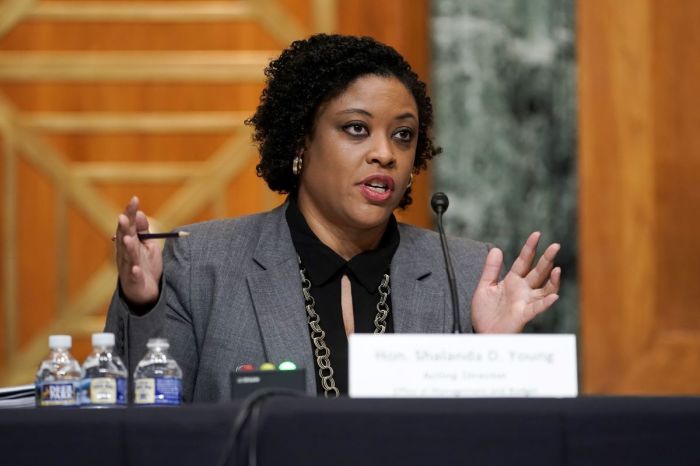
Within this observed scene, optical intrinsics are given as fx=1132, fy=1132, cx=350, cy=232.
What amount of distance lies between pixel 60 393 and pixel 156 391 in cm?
15

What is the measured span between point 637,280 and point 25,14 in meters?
2.40

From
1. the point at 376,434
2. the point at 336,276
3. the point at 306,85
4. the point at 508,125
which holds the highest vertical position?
the point at 508,125

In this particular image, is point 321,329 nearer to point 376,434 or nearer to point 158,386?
point 158,386

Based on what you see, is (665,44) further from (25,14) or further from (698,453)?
(698,453)

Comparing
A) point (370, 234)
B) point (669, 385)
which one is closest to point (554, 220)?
point (669, 385)

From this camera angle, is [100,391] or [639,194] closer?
[100,391]

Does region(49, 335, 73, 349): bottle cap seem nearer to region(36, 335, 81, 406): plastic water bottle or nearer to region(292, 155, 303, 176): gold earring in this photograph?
region(36, 335, 81, 406): plastic water bottle

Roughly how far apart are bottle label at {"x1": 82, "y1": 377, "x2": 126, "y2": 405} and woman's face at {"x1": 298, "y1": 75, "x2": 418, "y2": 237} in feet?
3.01

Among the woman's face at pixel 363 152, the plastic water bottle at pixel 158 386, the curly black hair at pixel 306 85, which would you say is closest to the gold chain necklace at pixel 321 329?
the woman's face at pixel 363 152

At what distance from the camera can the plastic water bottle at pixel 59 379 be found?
173cm

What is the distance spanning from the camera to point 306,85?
2684mm

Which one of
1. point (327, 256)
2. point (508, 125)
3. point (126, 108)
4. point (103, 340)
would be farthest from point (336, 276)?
point (126, 108)

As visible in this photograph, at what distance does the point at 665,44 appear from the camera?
4082mm

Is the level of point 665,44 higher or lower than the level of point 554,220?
higher
